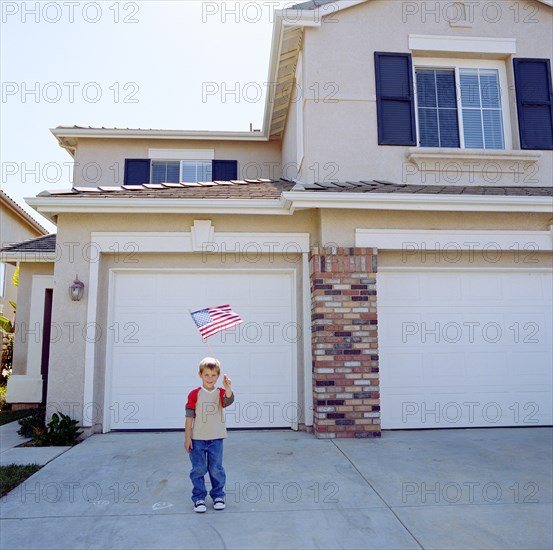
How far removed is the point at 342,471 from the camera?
527 cm

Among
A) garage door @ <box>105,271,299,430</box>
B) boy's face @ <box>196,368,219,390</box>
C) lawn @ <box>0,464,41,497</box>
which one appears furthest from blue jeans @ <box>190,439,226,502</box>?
garage door @ <box>105,271,299,430</box>

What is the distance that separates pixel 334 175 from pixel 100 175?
6419 millimetres

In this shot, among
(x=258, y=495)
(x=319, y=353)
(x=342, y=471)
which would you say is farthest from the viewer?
(x=319, y=353)

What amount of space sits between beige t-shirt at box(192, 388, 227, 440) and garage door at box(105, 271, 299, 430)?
2753mm

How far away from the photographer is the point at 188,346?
24.6 ft

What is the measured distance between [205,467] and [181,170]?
8666 millimetres

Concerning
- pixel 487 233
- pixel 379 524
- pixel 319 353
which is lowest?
pixel 379 524

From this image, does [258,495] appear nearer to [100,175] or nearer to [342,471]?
[342,471]

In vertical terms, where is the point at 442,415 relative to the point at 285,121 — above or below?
below

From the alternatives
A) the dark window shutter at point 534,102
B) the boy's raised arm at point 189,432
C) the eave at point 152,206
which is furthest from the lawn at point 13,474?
the dark window shutter at point 534,102

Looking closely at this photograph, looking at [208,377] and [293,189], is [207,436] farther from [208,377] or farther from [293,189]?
[293,189]

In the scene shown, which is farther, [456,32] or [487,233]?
[456,32]

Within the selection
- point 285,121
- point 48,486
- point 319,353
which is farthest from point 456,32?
point 48,486

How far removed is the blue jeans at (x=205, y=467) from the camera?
4297mm
